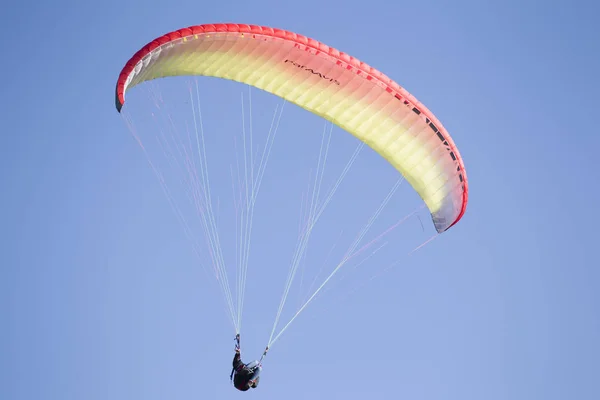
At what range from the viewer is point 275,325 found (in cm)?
1962

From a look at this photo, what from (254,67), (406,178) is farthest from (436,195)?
(254,67)

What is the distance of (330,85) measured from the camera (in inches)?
827

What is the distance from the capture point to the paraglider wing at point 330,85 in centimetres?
1950

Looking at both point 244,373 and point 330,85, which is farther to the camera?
point 330,85

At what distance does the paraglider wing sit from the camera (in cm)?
1950

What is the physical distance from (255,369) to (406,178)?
5033 millimetres

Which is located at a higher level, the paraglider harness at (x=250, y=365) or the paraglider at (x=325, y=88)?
the paraglider at (x=325, y=88)

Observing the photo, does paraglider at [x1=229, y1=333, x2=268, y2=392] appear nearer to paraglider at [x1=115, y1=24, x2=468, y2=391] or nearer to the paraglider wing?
paraglider at [x1=115, y1=24, x2=468, y2=391]

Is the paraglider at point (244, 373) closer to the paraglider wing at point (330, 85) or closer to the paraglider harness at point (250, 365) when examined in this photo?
the paraglider harness at point (250, 365)

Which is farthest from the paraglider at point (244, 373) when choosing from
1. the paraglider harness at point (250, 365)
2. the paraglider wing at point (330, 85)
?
the paraglider wing at point (330, 85)

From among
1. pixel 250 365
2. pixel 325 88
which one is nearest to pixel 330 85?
pixel 325 88

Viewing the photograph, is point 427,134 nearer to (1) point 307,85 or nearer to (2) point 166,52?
(1) point 307,85

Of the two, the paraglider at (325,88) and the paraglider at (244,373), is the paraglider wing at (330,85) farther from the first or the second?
the paraglider at (244,373)

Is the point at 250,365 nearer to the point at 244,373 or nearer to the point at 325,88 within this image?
the point at 244,373
